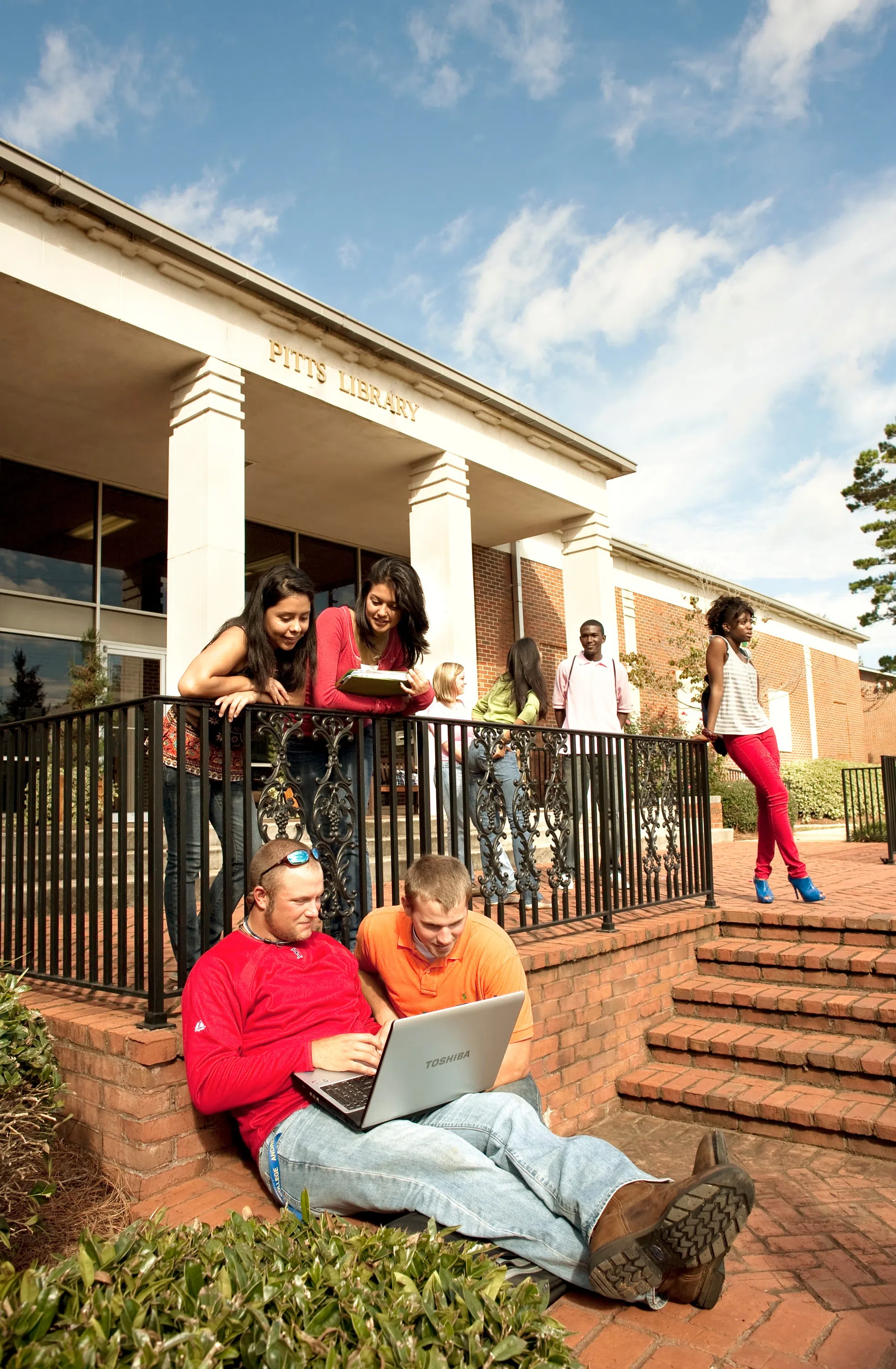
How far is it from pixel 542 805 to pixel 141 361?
5762 millimetres

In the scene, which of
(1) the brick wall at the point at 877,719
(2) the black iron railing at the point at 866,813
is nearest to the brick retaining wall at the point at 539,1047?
(2) the black iron railing at the point at 866,813

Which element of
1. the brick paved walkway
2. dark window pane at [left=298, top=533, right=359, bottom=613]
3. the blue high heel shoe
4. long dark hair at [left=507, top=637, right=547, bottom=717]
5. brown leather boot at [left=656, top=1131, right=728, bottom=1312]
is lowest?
the brick paved walkway

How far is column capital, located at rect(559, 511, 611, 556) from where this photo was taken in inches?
507

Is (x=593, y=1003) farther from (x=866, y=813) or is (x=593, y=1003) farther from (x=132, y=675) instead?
(x=866, y=813)

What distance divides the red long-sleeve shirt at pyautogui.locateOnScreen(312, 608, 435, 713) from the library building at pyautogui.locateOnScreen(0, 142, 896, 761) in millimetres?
4260

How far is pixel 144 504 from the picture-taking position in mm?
11461

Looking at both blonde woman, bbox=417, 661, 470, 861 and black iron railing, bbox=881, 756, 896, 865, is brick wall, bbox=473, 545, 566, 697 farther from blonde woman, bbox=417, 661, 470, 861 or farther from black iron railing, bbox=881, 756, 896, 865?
blonde woman, bbox=417, 661, 470, 861

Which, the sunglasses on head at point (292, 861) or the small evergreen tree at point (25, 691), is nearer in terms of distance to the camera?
the sunglasses on head at point (292, 861)

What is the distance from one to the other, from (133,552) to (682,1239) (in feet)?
33.6

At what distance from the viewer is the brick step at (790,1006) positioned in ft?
15.4

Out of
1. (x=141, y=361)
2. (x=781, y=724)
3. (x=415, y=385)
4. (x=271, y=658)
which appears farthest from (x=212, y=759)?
(x=781, y=724)

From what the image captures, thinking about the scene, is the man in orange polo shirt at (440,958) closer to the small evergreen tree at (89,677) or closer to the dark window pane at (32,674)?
the dark window pane at (32,674)

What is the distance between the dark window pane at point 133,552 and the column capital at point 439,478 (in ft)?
9.41

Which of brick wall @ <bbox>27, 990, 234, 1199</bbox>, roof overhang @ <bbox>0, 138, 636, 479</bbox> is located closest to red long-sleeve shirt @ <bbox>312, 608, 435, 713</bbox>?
brick wall @ <bbox>27, 990, 234, 1199</bbox>
